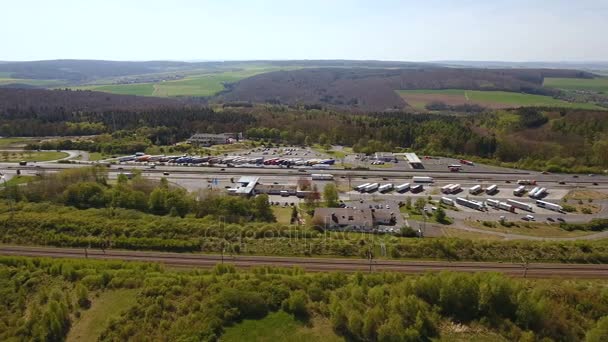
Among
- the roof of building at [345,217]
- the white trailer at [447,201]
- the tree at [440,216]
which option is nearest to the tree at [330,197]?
the roof of building at [345,217]

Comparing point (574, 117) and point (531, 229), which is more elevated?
point (574, 117)

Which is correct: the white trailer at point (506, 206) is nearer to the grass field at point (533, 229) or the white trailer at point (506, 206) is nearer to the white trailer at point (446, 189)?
the grass field at point (533, 229)

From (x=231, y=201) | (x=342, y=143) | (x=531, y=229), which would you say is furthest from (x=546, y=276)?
(x=342, y=143)

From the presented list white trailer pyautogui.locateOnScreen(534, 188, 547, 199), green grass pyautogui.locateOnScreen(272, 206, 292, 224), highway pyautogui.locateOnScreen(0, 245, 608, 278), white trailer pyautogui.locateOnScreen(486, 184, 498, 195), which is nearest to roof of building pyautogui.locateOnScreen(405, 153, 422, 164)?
white trailer pyautogui.locateOnScreen(486, 184, 498, 195)

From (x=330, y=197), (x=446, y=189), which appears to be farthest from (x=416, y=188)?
(x=330, y=197)

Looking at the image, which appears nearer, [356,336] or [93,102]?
[356,336]

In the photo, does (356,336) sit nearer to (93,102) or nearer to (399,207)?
(399,207)
